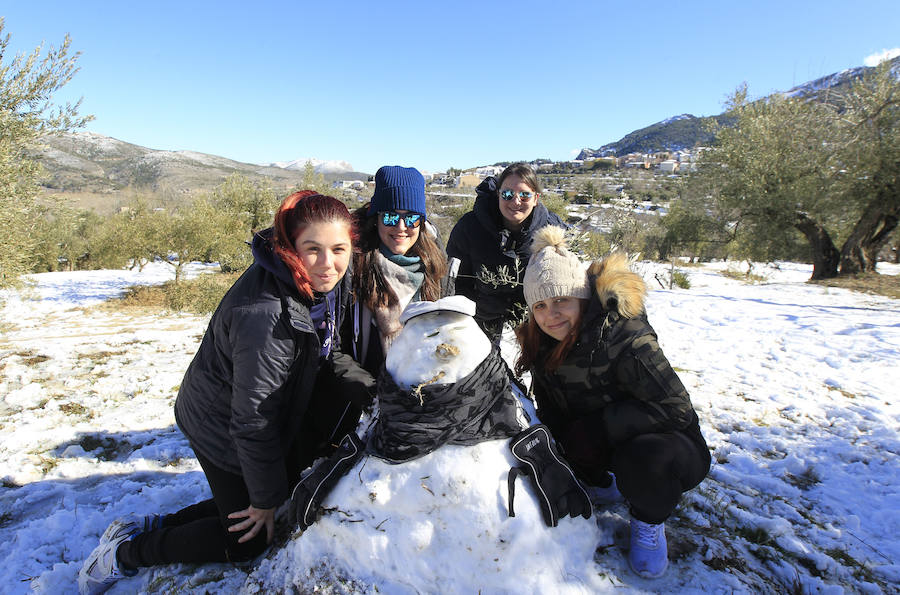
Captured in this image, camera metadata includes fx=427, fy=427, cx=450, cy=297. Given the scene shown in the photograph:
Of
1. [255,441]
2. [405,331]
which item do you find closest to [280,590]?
[255,441]

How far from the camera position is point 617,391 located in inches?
84.6

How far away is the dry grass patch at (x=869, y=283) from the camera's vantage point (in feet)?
34.3

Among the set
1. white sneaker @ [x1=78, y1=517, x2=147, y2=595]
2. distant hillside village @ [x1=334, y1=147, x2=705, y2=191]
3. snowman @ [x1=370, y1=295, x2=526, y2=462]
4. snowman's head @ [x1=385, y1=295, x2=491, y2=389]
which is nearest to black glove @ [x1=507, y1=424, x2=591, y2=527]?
snowman @ [x1=370, y1=295, x2=526, y2=462]

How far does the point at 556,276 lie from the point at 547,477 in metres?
0.95

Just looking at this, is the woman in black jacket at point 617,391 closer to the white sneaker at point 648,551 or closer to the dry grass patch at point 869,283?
the white sneaker at point 648,551

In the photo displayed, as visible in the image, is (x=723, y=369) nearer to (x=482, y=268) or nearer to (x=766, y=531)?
(x=766, y=531)

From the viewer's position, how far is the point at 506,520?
1685 mm

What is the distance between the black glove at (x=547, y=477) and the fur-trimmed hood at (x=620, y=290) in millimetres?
676

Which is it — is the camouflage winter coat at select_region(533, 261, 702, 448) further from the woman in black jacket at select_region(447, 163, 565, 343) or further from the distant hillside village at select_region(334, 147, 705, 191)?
the distant hillside village at select_region(334, 147, 705, 191)

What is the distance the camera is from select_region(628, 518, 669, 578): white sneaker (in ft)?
6.19

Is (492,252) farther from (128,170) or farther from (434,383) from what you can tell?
(128,170)

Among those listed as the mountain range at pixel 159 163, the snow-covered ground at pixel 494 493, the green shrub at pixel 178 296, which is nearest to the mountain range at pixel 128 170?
the mountain range at pixel 159 163

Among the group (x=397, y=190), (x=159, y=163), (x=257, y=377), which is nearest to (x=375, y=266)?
(x=397, y=190)

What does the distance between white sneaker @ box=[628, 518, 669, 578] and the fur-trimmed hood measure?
0.97m
